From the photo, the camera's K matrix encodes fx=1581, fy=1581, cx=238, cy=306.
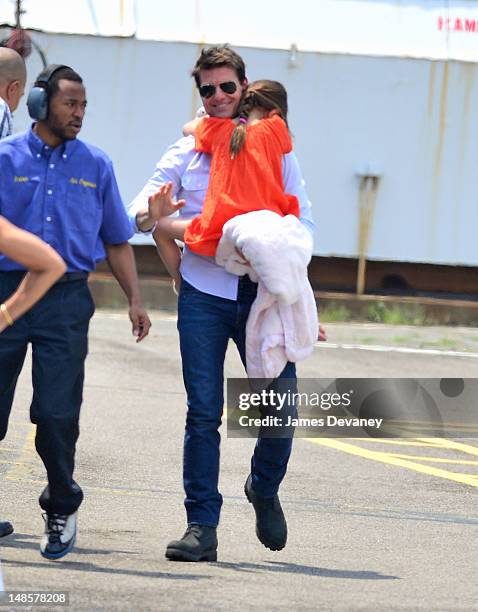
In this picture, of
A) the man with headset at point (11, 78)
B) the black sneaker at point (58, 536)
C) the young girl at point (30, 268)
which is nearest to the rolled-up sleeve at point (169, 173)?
the man with headset at point (11, 78)

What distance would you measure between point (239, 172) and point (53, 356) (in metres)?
1.01

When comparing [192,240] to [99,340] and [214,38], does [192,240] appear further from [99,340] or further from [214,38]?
[214,38]

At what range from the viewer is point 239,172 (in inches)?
240

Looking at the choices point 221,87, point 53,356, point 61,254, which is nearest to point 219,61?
point 221,87

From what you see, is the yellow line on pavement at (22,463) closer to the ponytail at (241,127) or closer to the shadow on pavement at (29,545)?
the shadow on pavement at (29,545)

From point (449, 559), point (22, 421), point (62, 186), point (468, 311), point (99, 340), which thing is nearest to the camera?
point (62, 186)

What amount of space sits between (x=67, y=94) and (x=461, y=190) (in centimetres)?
1042

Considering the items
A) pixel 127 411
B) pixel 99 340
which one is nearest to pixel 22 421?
pixel 127 411

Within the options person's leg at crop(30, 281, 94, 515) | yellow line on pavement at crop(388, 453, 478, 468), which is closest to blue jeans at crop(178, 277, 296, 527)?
person's leg at crop(30, 281, 94, 515)

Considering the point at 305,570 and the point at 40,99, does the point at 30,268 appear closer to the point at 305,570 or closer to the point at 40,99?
the point at 40,99

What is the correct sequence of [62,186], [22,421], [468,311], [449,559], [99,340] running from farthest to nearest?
[468,311] → [99,340] → [22,421] → [449,559] → [62,186]

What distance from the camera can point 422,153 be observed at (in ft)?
52.0

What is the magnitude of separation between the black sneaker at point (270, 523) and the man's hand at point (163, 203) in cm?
121

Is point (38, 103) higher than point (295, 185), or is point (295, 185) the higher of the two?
point (38, 103)
